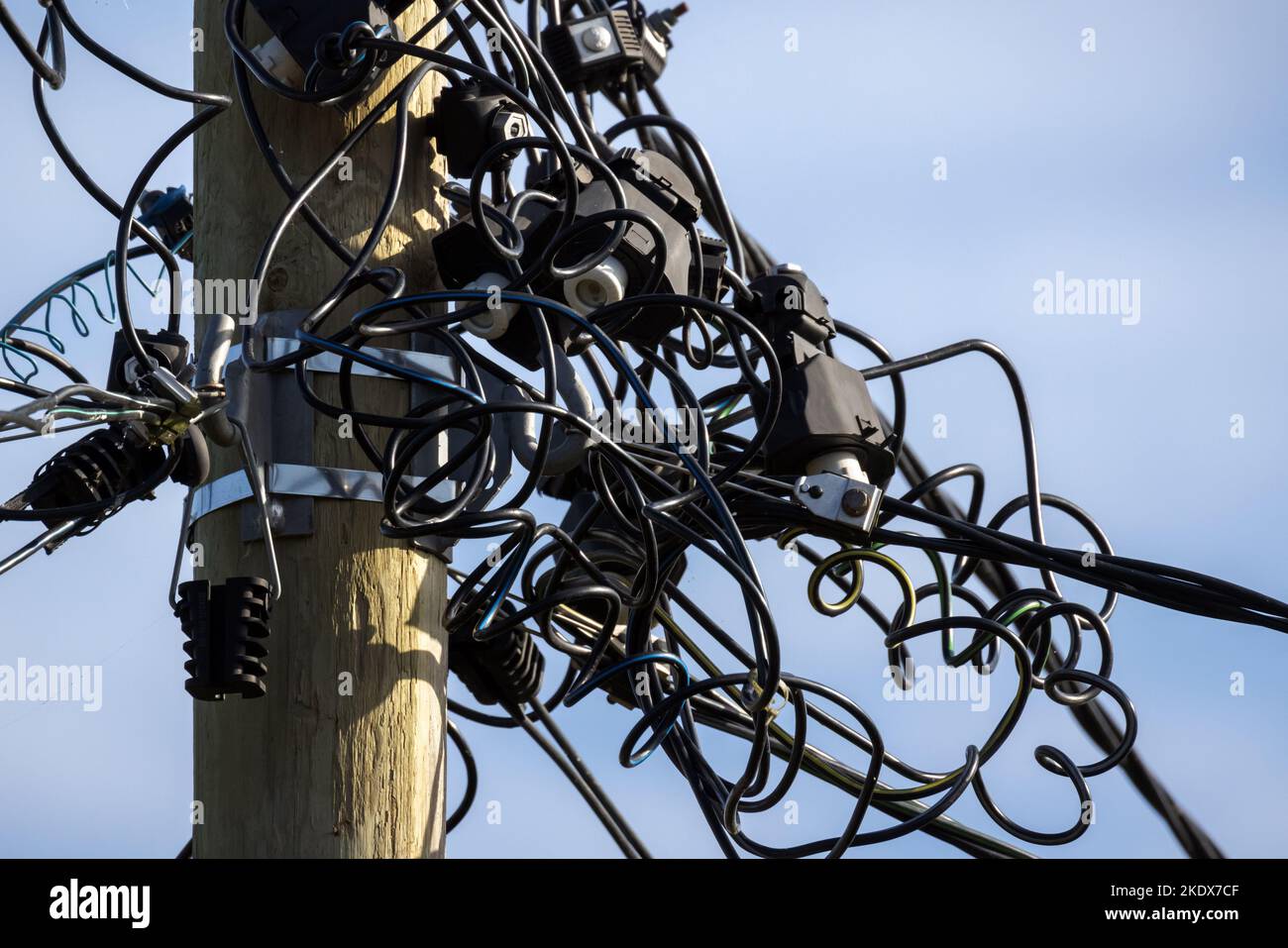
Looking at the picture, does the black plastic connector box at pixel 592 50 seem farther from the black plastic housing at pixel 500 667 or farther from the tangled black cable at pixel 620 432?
the black plastic housing at pixel 500 667

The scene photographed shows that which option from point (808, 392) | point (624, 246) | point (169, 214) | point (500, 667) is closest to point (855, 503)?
point (808, 392)

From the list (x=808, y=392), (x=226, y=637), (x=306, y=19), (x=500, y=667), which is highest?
(x=306, y=19)

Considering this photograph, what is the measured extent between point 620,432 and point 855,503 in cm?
44

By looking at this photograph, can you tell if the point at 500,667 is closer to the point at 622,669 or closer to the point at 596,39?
the point at 622,669

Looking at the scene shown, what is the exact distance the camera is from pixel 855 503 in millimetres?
3127

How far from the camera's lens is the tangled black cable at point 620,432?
286 cm

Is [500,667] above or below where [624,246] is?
below

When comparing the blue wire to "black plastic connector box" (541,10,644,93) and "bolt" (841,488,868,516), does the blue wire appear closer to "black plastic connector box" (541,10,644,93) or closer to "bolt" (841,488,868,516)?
"bolt" (841,488,868,516)

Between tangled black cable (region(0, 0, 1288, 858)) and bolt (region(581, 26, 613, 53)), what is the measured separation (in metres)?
0.17

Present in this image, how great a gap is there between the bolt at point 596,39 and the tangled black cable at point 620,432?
0.54ft

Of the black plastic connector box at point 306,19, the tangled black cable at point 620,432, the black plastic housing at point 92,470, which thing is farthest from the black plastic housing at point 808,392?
the black plastic housing at point 92,470

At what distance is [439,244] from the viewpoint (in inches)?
120
